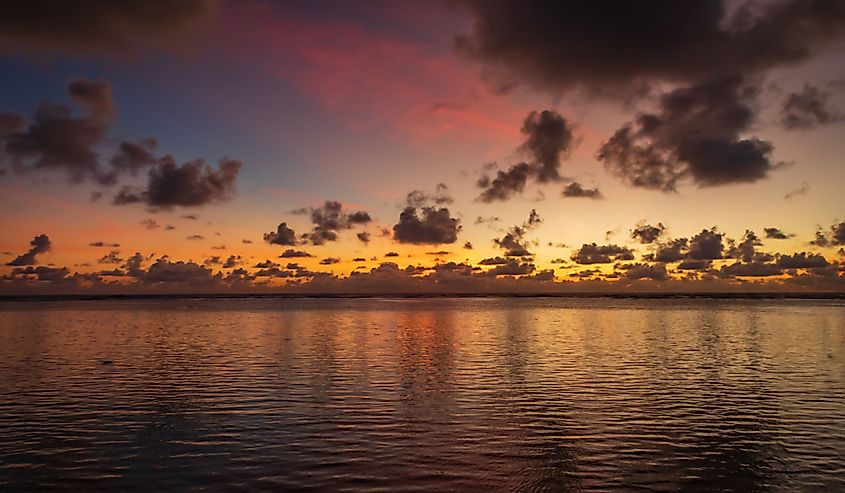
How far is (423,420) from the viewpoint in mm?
30656

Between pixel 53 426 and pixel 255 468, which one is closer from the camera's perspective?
pixel 255 468

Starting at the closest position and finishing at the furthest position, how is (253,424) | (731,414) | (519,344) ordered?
(253,424), (731,414), (519,344)

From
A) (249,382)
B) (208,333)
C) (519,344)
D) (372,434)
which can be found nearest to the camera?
(372,434)

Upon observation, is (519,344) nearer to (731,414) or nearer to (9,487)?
(731,414)

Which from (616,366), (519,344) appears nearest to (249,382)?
(616,366)

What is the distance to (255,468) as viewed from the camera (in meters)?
22.5

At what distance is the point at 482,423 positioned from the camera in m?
30.0

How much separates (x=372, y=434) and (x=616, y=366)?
99.9ft

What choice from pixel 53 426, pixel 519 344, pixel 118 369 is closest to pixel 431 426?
pixel 53 426

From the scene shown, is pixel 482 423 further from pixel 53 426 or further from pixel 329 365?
pixel 329 365

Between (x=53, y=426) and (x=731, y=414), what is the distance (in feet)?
116

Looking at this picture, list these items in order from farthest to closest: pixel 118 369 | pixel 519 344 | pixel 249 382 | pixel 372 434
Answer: pixel 519 344 → pixel 118 369 → pixel 249 382 → pixel 372 434

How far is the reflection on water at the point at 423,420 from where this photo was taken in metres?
21.7

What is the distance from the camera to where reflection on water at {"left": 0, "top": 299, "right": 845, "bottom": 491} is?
21734mm
